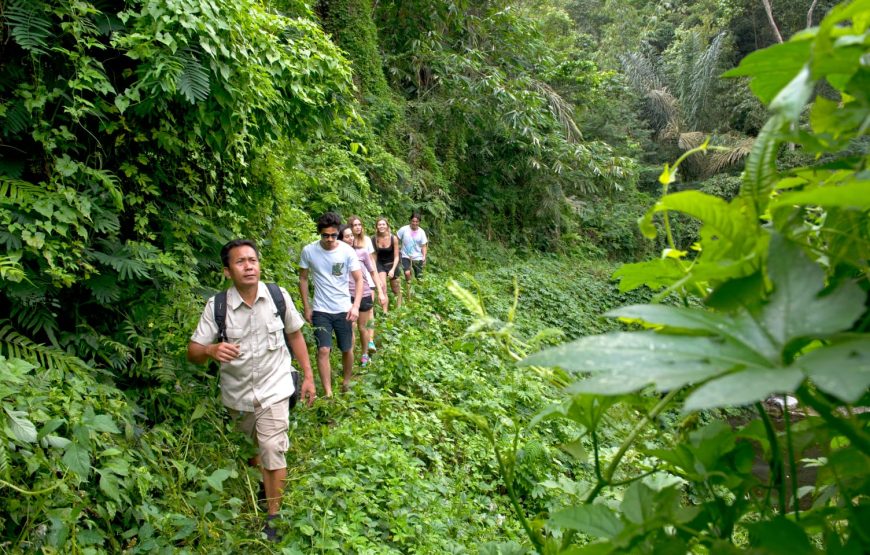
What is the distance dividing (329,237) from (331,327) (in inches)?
36.6

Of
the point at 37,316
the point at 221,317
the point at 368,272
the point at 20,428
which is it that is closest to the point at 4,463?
the point at 20,428

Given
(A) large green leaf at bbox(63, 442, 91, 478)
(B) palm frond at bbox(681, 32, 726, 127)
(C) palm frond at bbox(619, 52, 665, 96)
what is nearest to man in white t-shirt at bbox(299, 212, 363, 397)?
(A) large green leaf at bbox(63, 442, 91, 478)

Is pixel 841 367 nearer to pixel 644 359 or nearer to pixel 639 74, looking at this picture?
pixel 644 359

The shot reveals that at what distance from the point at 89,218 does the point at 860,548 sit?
4165 millimetres

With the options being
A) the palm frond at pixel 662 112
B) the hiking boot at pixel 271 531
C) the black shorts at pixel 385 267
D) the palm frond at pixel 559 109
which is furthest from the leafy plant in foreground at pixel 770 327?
the palm frond at pixel 662 112

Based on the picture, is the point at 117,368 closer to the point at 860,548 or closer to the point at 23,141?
the point at 23,141

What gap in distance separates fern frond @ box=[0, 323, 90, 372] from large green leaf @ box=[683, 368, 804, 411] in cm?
391

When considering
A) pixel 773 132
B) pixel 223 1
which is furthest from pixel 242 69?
pixel 773 132

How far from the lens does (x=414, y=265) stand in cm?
1050

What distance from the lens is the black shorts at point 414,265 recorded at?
999 cm

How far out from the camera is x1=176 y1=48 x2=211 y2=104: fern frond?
3.82 metres

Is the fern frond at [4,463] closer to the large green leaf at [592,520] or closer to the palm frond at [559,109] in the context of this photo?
the large green leaf at [592,520]

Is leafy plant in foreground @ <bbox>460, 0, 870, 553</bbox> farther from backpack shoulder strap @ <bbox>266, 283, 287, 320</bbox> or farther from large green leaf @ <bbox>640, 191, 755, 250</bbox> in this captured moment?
backpack shoulder strap @ <bbox>266, 283, 287, 320</bbox>

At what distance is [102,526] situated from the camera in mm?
3129
